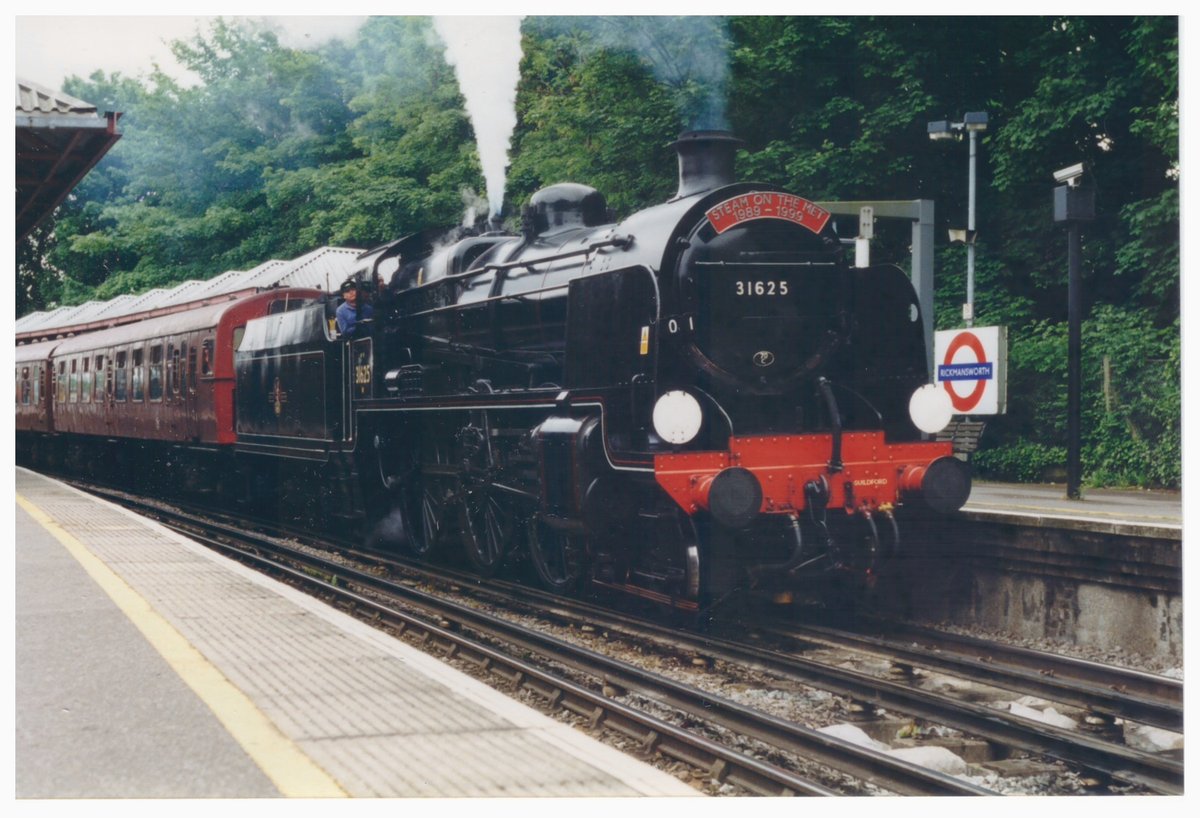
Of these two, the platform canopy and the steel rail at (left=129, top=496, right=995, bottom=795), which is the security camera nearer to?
the steel rail at (left=129, top=496, right=995, bottom=795)

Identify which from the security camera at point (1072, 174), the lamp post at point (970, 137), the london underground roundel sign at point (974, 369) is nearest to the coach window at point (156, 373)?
the lamp post at point (970, 137)

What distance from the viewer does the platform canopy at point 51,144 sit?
6477 millimetres

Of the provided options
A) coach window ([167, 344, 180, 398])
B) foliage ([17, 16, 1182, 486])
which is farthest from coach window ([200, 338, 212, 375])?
foliage ([17, 16, 1182, 486])

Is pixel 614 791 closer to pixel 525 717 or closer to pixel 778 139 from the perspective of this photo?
pixel 525 717

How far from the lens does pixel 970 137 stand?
8.66 m

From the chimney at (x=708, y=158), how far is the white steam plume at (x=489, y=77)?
129 cm

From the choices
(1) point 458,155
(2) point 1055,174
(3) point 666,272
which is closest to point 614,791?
(3) point 666,272

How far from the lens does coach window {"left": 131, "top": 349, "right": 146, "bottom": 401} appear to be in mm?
16516

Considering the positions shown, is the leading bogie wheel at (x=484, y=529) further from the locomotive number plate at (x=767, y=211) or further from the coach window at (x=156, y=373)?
the coach window at (x=156, y=373)

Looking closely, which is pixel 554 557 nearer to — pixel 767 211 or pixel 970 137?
pixel 767 211

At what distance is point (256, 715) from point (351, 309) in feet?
22.8

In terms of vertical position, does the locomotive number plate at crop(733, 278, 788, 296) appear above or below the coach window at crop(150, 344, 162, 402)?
above

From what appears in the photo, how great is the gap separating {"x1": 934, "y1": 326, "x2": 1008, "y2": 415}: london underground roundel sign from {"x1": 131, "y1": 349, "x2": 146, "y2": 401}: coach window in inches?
477

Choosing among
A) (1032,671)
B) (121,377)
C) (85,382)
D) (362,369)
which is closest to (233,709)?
(1032,671)
